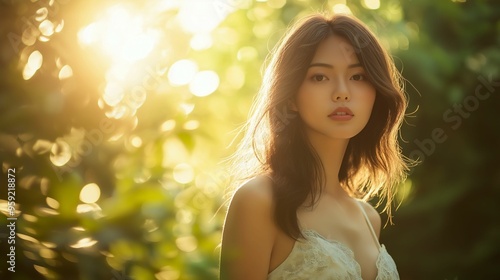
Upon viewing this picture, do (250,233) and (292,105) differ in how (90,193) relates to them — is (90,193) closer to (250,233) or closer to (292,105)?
(250,233)

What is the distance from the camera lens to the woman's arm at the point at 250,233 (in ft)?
7.27

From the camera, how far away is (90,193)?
2.03 metres

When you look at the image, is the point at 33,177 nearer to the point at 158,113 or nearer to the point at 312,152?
the point at 158,113

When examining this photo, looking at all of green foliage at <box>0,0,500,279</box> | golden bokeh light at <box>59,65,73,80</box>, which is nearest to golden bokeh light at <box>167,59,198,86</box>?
green foliage at <box>0,0,500,279</box>

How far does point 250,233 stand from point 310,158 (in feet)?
1.31

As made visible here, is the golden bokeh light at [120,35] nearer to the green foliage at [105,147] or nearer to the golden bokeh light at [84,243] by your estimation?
the green foliage at [105,147]

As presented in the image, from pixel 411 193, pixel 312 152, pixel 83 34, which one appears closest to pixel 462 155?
pixel 411 193

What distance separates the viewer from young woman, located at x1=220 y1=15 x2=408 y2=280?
225cm

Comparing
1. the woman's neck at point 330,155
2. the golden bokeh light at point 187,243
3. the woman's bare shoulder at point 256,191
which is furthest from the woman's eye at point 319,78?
the golden bokeh light at point 187,243

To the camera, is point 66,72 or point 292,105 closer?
point 66,72

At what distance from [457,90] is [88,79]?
9.93 feet

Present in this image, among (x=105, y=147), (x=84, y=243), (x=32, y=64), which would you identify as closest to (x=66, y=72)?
(x=32, y=64)

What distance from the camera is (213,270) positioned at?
6.58 feet

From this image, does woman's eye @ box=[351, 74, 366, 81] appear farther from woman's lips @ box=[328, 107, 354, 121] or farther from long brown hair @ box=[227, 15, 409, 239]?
woman's lips @ box=[328, 107, 354, 121]
